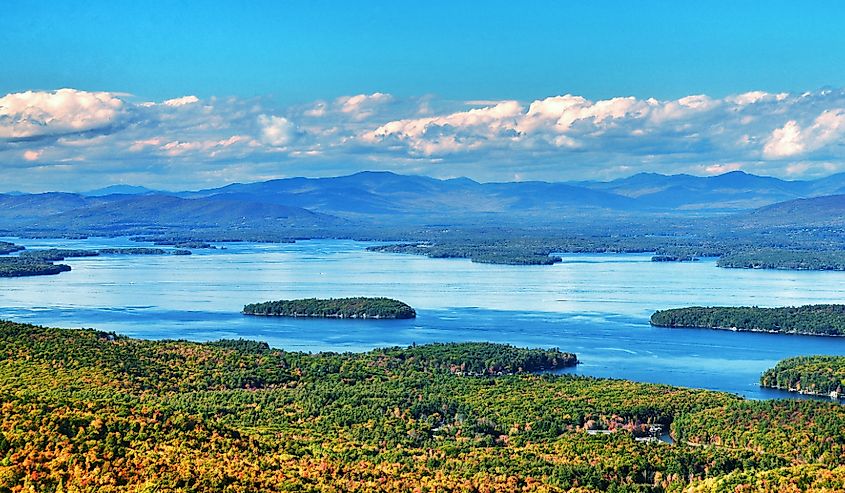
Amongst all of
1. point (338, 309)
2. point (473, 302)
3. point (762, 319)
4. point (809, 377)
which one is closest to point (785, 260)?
point (473, 302)

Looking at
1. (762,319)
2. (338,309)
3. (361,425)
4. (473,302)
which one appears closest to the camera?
(361,425)

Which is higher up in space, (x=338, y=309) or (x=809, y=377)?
(x=338, y=309)

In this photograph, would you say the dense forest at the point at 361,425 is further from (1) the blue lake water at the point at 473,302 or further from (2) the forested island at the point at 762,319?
(2) the forested island at the point at 762,319

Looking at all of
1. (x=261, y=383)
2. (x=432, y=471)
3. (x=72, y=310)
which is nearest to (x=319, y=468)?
(x=432, y=471)

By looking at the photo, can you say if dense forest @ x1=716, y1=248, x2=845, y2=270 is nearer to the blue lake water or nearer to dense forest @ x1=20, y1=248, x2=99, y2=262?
the blue lake water

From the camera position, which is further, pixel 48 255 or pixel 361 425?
pixel 48 255

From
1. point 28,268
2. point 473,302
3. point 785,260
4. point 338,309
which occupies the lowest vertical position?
point 338,309

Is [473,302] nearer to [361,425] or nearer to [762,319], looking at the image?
[762,319]
